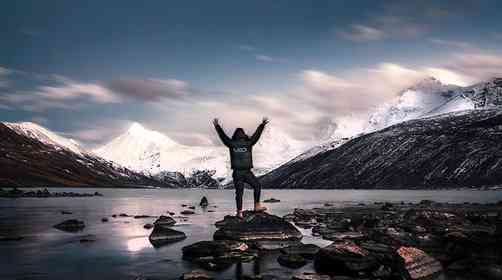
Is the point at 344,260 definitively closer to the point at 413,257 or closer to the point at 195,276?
the point at 413,257

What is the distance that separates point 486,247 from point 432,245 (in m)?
2.73

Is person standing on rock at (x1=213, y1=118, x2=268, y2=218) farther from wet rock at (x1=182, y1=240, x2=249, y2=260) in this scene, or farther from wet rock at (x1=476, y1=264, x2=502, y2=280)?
wet rock at (x1=476, y1=264, x2=502, y2=280)

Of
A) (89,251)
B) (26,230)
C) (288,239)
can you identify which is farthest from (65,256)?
(26,230)

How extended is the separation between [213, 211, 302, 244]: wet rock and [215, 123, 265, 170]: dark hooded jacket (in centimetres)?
388

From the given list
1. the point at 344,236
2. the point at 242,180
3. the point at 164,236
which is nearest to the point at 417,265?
the point at 344,236

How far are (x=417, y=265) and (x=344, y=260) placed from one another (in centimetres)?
233

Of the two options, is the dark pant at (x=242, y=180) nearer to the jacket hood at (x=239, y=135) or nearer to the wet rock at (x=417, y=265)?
the jacket hood at (x=239, y=135)

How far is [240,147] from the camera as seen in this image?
29625 millimetres

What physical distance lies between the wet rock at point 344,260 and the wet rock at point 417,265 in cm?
106

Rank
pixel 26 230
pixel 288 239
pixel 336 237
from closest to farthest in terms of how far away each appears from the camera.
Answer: pixel 288 239 → pixel 336 237 → pixel 26 230

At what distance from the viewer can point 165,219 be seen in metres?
39.4

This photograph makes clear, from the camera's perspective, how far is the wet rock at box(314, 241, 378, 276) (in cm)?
1762

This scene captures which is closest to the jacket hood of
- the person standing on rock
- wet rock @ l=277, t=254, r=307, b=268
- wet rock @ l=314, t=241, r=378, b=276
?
the person standing on rock

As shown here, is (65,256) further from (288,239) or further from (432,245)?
(432,245)
